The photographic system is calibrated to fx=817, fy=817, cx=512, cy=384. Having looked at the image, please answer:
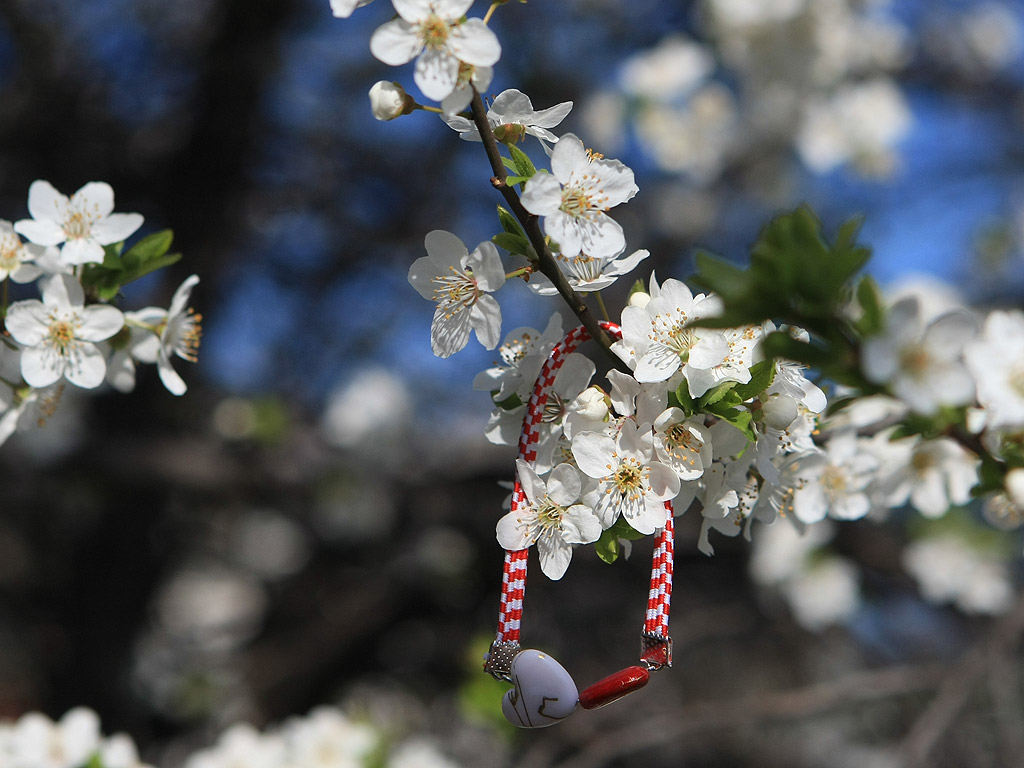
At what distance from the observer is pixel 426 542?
4418 millimetres

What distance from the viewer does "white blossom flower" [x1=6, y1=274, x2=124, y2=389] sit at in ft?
3.79

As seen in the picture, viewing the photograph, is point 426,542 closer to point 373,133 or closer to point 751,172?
point 373,133

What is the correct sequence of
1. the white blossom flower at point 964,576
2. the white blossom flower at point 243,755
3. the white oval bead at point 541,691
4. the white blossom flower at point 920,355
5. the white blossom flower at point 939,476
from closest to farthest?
the white blossom flower at point 920,355, the white oval bead at point 541,691, the white blossom flower at point 939,476, the white blossom flower at point 243,755, the white blossom flower at point 964,576

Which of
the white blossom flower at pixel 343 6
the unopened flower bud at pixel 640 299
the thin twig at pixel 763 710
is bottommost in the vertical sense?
the thin twig at pixel 763 710

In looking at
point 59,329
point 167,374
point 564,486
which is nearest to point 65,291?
point 59,329

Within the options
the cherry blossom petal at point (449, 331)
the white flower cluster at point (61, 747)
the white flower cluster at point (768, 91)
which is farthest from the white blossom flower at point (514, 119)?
the white flower cluster at point (768, 91)

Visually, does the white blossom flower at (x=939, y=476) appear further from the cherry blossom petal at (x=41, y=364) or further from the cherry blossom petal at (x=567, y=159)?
the cherry blossom petal at (x=41, y=364)

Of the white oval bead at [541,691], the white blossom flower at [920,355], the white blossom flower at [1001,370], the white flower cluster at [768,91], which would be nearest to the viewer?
the white blossom flower at [920,355]

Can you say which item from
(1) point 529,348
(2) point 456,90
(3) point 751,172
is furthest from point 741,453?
(3) point 751,172

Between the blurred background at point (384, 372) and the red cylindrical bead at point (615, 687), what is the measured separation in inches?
109

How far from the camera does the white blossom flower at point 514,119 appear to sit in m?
0.94

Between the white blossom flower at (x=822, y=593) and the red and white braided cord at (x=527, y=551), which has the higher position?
the red and white braided cord at (x=527, y=551)

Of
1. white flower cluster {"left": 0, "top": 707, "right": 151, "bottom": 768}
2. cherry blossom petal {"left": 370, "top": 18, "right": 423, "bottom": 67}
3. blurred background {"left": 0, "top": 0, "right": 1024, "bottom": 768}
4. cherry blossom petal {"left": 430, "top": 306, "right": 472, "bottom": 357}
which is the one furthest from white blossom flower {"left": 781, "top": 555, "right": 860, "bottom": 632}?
cherry blossom petal {"left": 370, "top": 18, "right": 423, "bottom": 67}

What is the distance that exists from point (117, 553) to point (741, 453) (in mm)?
4445
